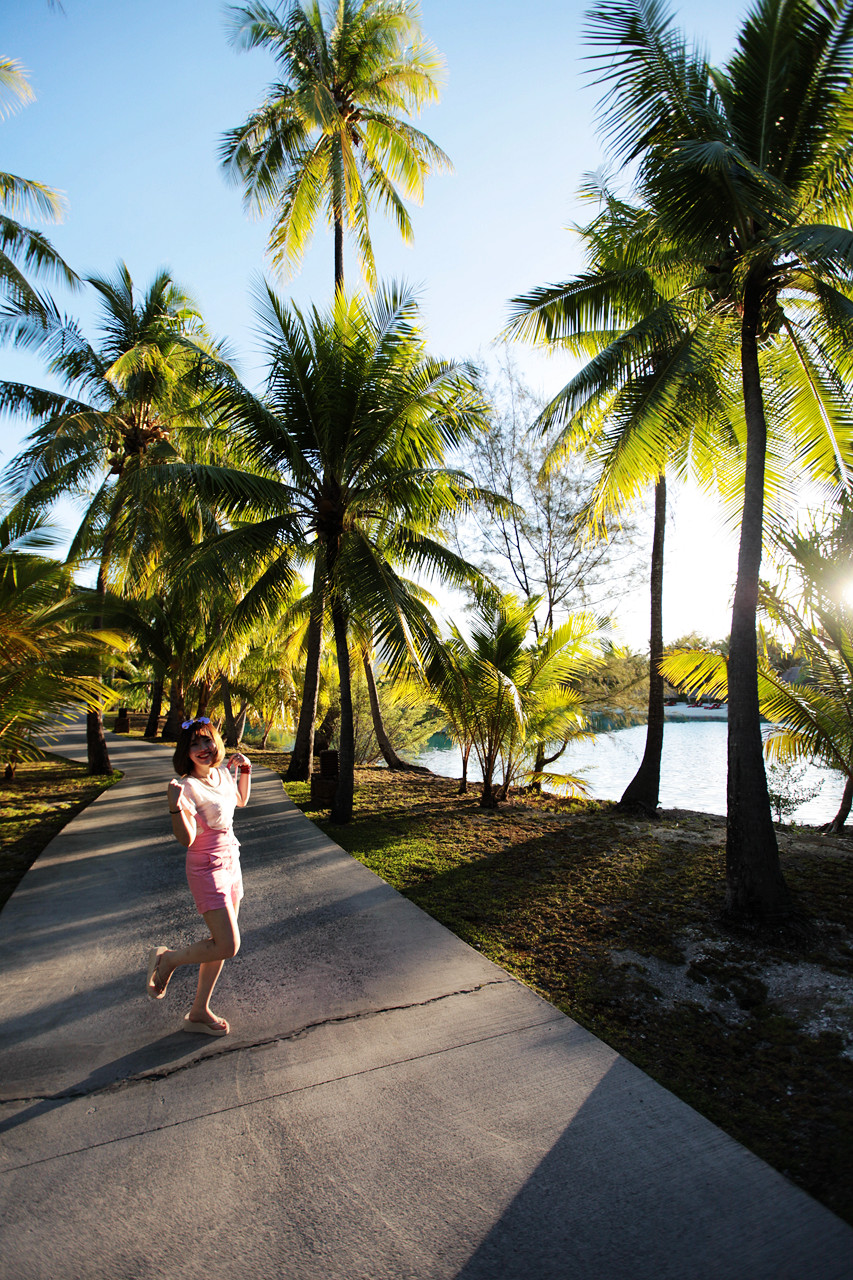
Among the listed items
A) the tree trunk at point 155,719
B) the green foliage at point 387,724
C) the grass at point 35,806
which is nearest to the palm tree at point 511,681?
the grass at point 35,806

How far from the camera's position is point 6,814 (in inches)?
354

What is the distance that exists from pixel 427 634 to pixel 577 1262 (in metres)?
6.70

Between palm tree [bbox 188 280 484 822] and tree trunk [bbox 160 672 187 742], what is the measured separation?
357 inches

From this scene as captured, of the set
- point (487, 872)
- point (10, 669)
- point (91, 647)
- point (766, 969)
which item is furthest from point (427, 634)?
point (766, 969)

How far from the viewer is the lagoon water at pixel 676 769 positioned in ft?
49.3

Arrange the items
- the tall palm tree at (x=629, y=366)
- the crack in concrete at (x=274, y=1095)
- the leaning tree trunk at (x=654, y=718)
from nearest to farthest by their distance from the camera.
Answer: the crack in concrete at (x=274, y=1095) < the tall palm tree at (x=629, y=366) < the leaning tree trunk at (x=654, y=718)

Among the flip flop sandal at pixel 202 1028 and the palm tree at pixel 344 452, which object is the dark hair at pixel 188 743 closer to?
the flip flop sandal at pixel 202 1028

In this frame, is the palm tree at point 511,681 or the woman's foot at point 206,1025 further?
the palm tree at point 511,681

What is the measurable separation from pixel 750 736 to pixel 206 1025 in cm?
436

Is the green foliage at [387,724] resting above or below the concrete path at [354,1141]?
above

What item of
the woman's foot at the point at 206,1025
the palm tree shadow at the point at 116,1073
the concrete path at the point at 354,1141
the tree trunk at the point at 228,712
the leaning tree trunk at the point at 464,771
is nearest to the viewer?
the concrete path at the point at 354,1141

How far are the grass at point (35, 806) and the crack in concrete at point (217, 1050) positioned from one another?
3.09 meters

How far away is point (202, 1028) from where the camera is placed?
3512 millimetres

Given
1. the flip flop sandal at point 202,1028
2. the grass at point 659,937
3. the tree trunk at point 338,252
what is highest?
the tree trunk at point 338,252
